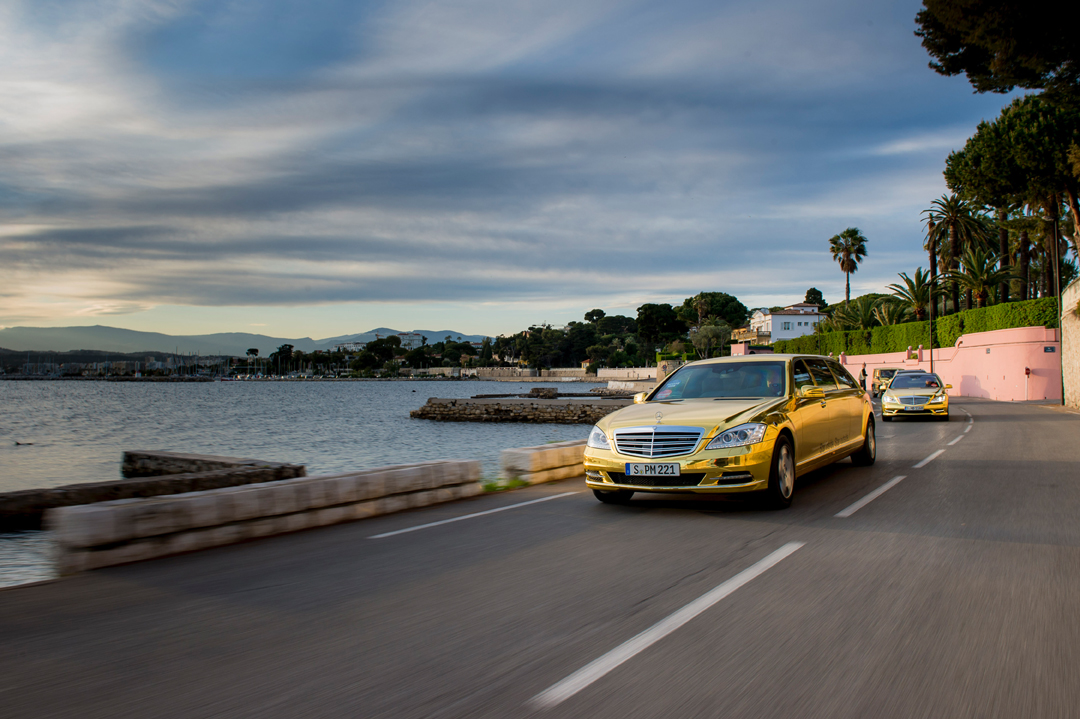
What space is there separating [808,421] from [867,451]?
11.8 ft

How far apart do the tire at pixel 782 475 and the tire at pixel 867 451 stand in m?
4.03

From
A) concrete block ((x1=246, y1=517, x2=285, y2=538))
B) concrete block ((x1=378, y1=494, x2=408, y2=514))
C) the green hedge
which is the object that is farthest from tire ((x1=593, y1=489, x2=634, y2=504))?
the green hedge

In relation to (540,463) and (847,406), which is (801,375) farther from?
(540,463)

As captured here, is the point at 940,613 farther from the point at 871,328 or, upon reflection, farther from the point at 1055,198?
the point at 871,328

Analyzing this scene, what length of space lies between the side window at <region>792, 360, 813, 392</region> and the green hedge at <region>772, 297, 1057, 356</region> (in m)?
32.8

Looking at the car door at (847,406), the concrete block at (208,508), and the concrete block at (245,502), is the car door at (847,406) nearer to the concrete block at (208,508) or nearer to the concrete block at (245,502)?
the concrete block at (245,502)

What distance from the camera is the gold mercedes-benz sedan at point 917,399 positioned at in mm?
24438

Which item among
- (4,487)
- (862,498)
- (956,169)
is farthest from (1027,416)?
(4,487)

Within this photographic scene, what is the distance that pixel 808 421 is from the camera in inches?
370

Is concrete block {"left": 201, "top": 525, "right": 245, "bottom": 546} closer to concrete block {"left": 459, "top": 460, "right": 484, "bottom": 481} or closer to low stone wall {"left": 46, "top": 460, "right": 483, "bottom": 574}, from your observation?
low stone wall {"left": 46, "top": 460, "right": 483, "bottom": 574}

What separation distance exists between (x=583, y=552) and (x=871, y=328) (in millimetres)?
70980

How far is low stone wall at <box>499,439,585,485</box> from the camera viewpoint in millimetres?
11258

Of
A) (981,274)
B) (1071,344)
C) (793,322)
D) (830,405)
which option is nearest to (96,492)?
(830,405)

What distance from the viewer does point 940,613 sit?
182 inches
